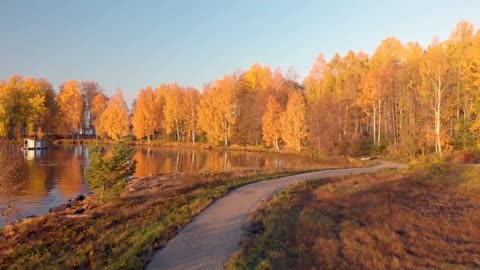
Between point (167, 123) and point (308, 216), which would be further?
point (167, 123)

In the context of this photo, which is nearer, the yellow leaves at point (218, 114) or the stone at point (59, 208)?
the stone at point (59, 208)

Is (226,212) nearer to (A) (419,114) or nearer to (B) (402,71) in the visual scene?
(A) (419,114)

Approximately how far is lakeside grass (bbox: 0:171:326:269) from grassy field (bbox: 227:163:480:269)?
245 centimetres

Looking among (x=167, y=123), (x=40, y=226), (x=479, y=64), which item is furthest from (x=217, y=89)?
(x=40, y=226)

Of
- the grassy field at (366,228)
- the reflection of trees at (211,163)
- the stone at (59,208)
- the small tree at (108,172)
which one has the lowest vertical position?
the stone at (59,208)

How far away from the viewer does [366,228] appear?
1207 cm

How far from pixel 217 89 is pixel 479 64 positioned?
42.1 meters

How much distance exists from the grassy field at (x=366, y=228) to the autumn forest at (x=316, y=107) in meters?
14.6

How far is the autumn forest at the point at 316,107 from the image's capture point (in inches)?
1455

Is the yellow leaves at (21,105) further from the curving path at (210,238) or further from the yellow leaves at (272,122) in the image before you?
the curving path at (210,238)

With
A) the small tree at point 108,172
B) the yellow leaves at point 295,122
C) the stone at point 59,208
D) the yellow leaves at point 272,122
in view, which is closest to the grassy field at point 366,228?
the small tree at point 108,172

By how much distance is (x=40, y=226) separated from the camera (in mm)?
13750

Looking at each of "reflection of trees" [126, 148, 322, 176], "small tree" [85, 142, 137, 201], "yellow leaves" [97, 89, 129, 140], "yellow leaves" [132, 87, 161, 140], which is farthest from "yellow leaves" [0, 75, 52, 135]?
"small tree" [85, 142, 137, 201]

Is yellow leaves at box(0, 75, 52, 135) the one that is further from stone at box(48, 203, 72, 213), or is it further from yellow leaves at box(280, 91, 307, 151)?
stone at box(48, 203, 72, 213)
